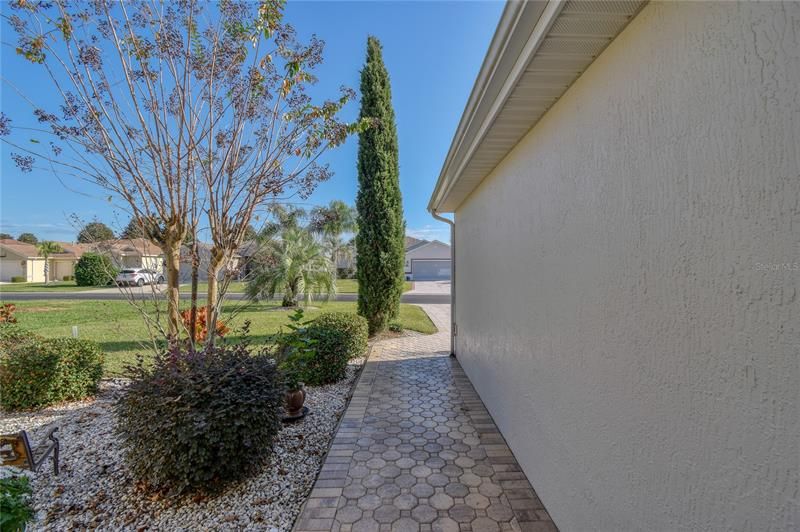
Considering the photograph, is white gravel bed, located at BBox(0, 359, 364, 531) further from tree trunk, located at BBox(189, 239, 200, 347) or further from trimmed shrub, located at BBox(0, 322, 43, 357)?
trimmed shrub, located at BBox(0, 322, 43, 357)

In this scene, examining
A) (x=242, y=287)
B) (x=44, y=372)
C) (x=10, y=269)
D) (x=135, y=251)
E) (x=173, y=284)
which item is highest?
(x=135, y=251)

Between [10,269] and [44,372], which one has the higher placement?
[10,269]

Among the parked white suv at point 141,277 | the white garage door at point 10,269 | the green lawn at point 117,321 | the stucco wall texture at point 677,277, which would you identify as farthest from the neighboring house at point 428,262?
the white garage door at point 10,269

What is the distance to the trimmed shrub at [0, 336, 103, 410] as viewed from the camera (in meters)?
4.88

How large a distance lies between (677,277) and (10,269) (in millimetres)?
61110

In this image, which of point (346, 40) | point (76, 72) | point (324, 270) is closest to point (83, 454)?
point (76, 72)

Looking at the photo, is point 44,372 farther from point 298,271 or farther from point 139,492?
point 298,271

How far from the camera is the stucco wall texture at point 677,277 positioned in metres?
1.11

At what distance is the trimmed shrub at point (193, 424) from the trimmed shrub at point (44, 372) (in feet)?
9.68

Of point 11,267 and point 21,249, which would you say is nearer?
point 11,267

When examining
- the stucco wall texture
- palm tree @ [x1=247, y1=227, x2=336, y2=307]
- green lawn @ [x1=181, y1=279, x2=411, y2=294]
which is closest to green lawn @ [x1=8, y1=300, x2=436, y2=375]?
palm tree @ [x1=247, y1=227, x2=336, y2=307]

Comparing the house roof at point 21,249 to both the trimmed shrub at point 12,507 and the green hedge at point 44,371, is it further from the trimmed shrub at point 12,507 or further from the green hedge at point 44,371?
the trimmed shrub at point 12,507

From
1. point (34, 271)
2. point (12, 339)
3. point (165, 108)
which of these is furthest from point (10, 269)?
point (165, 108)

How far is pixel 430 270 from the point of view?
43.9 m
